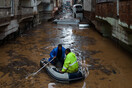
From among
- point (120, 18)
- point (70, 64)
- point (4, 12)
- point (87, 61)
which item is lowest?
point (87, 61)

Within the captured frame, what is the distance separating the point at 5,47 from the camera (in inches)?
499

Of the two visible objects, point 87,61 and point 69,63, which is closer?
point 69,63

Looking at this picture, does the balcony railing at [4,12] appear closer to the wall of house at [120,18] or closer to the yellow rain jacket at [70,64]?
the yellow rain jacket at [70,64]

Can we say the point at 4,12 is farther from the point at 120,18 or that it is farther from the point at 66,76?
the point at 120,18

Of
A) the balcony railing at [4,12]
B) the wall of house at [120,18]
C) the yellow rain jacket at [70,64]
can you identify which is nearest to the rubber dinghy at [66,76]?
the yellow rain jacket at [70,64]

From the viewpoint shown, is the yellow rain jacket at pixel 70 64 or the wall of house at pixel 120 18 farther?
the wall of house at pixel 120 18

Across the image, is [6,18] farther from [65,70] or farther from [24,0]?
[24,0]

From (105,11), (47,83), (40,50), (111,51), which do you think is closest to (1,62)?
(40,50)

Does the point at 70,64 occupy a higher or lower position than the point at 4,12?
lower

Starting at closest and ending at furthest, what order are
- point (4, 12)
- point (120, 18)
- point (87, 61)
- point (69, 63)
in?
point (69, 63) < point (120, 18) < point (87, 61) < point (4, 12)

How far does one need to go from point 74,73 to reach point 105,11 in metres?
8.17

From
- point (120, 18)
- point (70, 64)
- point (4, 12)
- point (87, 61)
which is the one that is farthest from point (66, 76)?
point (4, 12)

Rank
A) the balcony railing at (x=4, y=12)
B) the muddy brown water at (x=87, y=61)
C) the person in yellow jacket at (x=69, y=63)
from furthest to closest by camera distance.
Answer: the balcony railing at (x=4, y=12)
the muddy brown water at (x=87, y=61)
the person in yellow jacket at (x=69, y=63)

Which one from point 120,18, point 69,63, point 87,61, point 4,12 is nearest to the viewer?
point 69,63
